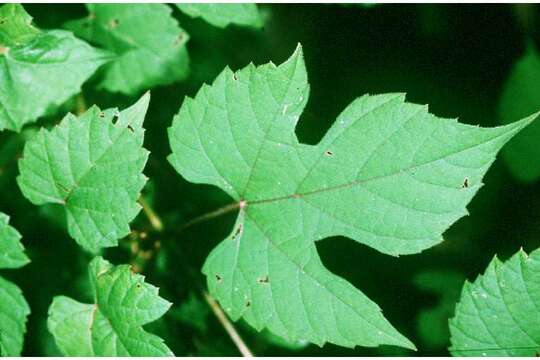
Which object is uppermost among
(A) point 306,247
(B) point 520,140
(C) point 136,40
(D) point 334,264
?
(B) point 520,140

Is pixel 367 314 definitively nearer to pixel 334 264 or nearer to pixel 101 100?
pixel 334 264

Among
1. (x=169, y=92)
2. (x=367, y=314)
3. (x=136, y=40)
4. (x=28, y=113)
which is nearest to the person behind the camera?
(x=367, y=314)

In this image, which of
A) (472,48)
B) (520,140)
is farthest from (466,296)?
(472,48)

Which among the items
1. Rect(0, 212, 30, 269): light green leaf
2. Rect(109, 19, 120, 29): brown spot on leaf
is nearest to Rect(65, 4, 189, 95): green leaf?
Rect(109, 19, 120, 29): brown spot on leaf

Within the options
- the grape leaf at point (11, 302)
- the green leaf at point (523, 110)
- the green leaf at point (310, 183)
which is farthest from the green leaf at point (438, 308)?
the grape leaf at point (11, 302)

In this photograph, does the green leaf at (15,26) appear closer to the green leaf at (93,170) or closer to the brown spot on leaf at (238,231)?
the green leaf at (93,170)

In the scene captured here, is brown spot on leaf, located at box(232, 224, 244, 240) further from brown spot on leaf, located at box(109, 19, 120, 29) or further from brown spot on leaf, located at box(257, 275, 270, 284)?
brown spot on leaf, located at box(109, 19, 120, 29)

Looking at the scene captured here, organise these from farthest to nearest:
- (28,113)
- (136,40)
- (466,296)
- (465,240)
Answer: (465,240) → (136,40) → (28,113) → (466,296)
